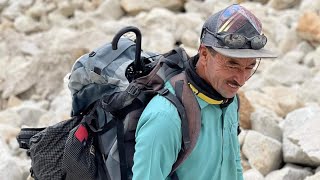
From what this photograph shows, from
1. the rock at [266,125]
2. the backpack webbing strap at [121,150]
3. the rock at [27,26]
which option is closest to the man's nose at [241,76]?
the backpack webbing strap at [121,150]

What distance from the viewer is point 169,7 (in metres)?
13.3

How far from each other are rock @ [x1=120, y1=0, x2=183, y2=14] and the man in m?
10.8

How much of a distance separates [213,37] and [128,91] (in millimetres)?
414

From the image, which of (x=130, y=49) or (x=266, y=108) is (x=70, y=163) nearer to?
(x=130, y=49)

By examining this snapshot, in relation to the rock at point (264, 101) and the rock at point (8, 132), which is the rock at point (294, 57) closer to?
the rock at point (264, 101)

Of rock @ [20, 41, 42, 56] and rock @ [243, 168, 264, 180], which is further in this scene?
rock @ [20, 41, 42, 56]

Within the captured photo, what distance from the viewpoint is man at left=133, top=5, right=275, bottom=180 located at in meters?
2.44

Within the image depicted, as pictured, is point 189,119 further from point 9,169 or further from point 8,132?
point 8,132

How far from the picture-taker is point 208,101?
2576 millimetres

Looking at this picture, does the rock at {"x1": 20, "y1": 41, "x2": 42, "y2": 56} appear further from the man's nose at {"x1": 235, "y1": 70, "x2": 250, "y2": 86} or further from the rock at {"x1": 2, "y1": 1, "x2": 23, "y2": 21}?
the man's nose at {"x1": 235, "y1": 70, "x2": 250, "y2": 86}

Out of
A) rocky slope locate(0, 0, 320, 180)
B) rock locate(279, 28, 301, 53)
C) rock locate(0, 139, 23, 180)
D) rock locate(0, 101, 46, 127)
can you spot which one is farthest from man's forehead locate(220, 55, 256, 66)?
rock locate(279, 28, 301, 53)

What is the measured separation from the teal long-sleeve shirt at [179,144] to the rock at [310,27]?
278 inches

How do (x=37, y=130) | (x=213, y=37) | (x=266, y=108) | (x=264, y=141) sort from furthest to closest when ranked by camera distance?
(x=266, y=108), (x=264, y=141), (x=37, y=130), (x=213, y=37)

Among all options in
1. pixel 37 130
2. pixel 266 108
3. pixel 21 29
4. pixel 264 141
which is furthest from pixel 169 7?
pixel 37 130
